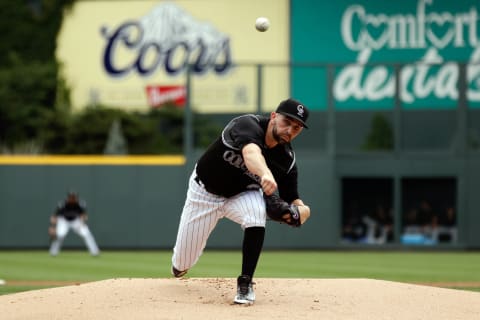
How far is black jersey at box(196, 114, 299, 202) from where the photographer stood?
6801 mm

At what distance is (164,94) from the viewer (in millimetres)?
28609

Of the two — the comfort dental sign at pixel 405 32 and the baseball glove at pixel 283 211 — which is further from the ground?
the comfort dental sign at pixel 405 32

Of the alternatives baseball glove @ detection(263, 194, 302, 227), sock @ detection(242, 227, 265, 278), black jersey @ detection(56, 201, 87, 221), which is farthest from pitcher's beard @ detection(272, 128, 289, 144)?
black jersey @ detection(56, 201, 87, 221)

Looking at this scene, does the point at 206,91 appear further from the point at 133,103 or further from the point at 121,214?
the point at 133,103

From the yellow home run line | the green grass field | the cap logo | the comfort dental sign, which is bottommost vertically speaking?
the green grass field

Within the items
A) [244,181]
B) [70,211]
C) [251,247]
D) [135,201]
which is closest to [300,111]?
[244,181]

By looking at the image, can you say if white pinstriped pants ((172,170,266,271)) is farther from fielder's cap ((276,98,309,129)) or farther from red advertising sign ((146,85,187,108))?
red advertising sign ((146,85,187,108))

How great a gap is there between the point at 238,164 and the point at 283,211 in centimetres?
49

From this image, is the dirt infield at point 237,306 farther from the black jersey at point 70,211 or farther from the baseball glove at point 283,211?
the black jersey at point 70,211

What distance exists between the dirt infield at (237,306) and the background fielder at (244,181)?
0.31 metres

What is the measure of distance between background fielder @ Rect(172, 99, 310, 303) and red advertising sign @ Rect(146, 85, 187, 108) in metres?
21.1

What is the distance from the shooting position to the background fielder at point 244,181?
21.9 ft

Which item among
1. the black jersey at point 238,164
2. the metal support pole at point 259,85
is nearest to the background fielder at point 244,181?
the black jersey at point 238,164

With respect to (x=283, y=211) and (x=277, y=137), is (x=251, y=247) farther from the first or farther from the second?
(x=277, y=137)
